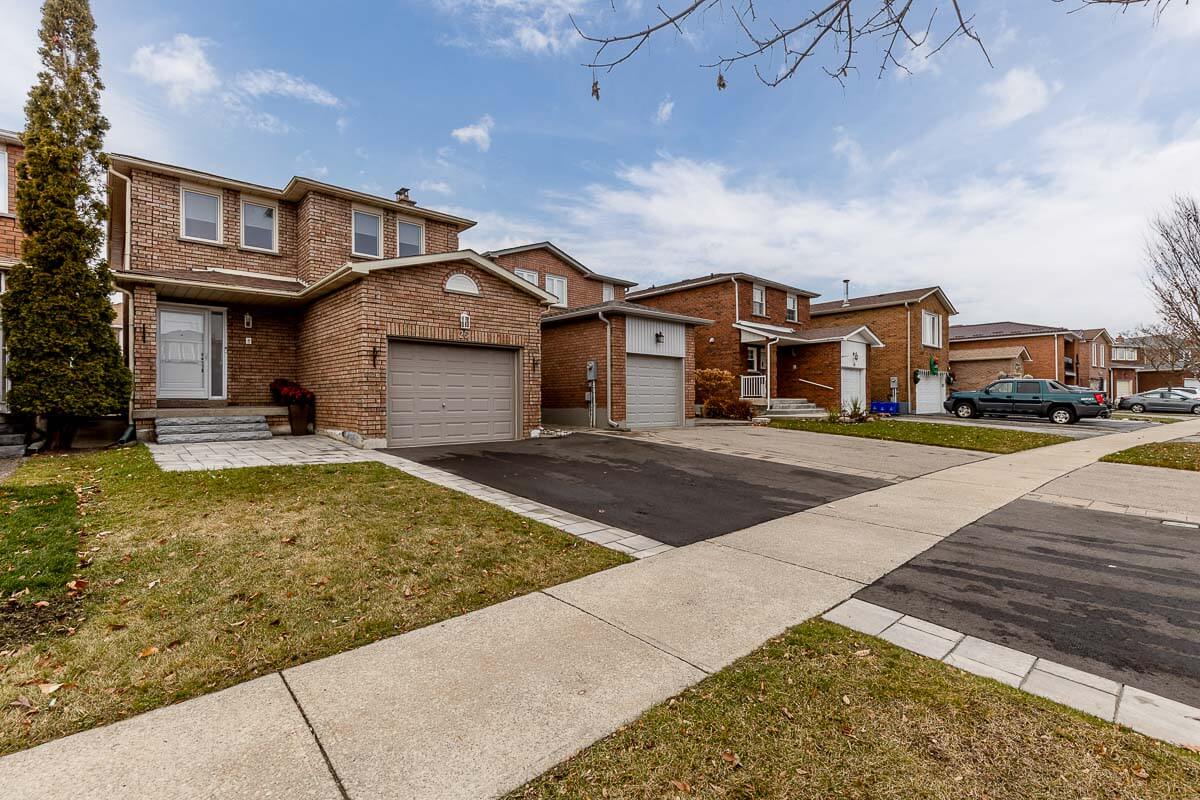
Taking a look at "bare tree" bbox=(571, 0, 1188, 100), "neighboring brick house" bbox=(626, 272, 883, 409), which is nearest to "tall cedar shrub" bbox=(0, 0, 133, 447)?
"bare tree" bbox=(571, 0, 1188, 100)

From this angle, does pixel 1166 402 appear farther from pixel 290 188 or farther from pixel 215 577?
pixel 290 188

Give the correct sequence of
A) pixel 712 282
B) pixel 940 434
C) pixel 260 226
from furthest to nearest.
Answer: pixel 712 282 → pixel 940 434 → pixel 260 226

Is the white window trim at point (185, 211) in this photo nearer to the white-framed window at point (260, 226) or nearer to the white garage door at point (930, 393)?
the white-framed window at point (260, 226)

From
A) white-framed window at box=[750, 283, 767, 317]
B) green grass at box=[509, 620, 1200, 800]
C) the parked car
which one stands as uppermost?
white-framed window at box=[750, 283, 767, 317]

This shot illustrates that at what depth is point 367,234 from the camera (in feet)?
47.2

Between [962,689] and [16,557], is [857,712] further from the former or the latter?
[16,557]

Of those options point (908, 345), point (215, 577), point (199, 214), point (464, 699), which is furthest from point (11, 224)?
point (908, 345)

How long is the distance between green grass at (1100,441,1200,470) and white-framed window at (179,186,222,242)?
20.9m

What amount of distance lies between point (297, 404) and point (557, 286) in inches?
542

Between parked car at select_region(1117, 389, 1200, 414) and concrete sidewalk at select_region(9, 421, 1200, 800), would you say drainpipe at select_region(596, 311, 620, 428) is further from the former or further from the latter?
parked car at select_region(1117, 389, 1200, 414)

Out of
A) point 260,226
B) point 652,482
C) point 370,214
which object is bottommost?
point 652,482

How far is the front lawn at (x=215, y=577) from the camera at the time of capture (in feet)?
8.46

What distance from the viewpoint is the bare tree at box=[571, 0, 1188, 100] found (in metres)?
2.97

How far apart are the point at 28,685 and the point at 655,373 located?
15025mm
